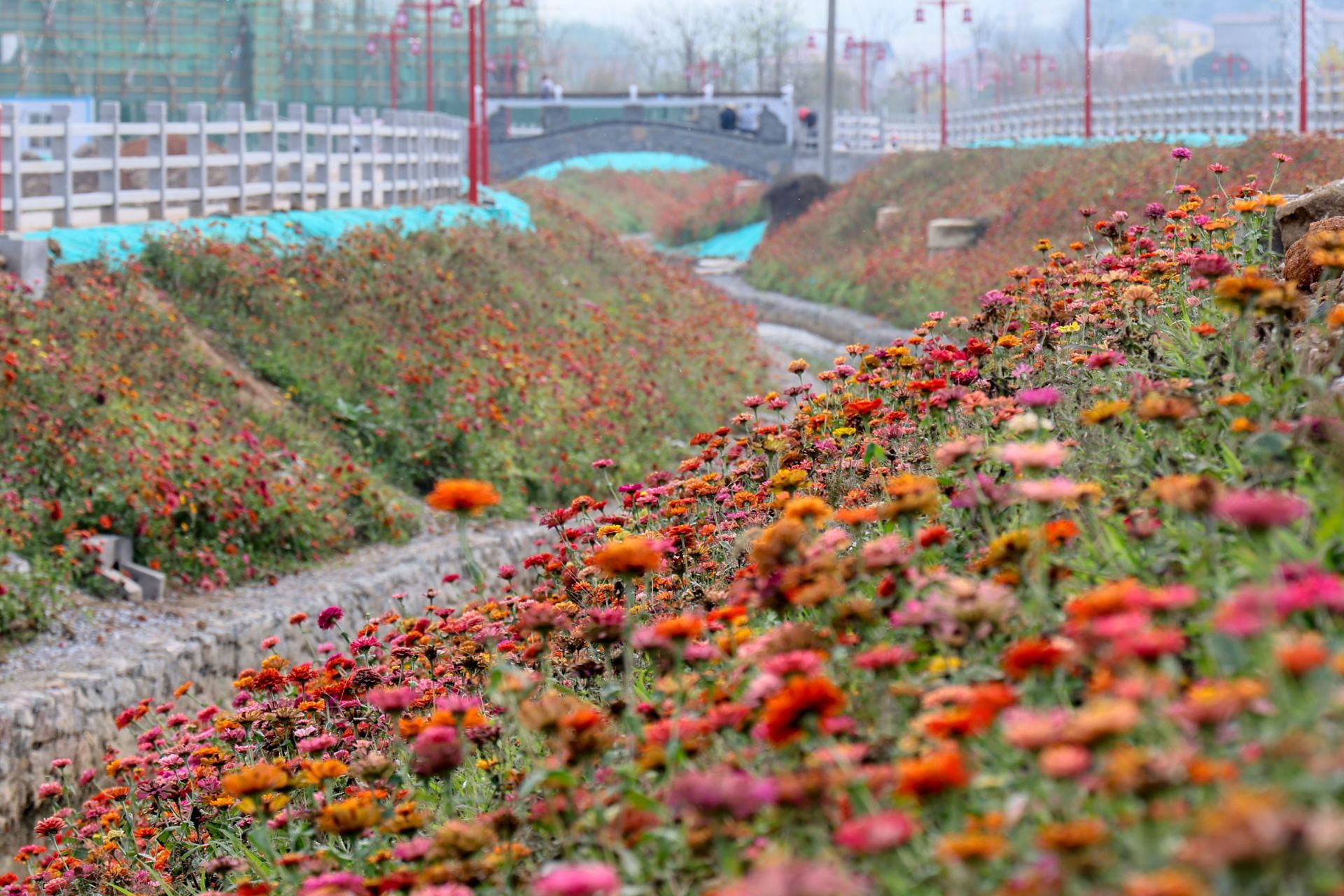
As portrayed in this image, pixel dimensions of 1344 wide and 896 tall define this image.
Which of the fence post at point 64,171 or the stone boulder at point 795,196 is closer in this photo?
the fence post at point 64,171

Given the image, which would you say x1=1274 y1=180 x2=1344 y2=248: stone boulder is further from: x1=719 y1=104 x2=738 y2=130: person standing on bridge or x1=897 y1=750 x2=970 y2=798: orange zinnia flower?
x1=719 y1=104 x2=738 y2=130: person standing on bridge

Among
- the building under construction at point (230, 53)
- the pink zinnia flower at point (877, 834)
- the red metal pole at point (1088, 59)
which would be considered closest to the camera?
the pink zinnia flower at point (877, 834)

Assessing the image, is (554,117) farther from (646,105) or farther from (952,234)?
(952,234)

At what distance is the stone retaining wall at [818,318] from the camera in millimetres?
21203

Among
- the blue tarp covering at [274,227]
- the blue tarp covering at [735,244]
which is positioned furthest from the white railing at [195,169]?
the blue tarp covering at [735,244]

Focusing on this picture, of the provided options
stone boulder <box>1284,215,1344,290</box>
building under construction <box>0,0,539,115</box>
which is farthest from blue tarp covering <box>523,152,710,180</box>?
stone boulder <box>1284,215,1344,290</box>

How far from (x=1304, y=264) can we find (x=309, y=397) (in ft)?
30.2

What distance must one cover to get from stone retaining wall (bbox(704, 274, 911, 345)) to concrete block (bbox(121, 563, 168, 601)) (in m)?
12.1

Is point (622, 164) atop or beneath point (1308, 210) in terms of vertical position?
atop

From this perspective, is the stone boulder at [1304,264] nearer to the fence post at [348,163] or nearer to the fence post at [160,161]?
the fence post at [160,161]

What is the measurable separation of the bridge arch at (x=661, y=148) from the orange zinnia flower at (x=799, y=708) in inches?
1771

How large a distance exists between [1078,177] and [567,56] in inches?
5739

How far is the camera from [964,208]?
26.6 meters

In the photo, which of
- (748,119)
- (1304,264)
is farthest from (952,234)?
(748,119)
